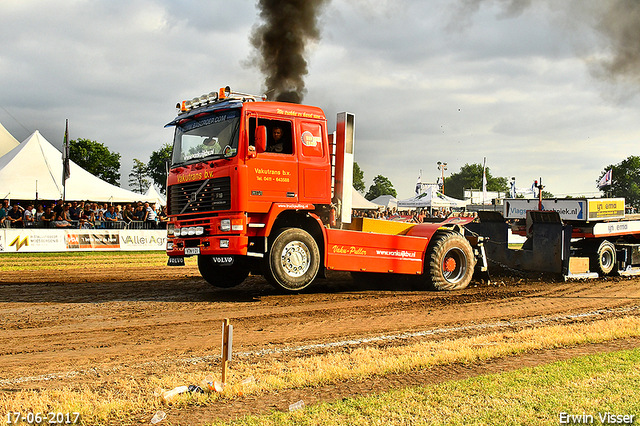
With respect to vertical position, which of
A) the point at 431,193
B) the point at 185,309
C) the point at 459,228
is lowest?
the point at 185,309

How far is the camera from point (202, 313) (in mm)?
8539

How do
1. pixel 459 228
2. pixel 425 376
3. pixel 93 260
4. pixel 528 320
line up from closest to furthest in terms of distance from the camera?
pixel 425 376, pixel 528 320, pixel 459 228, pixel 93 260

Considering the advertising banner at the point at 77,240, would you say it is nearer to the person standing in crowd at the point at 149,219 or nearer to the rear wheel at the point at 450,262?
the person standing in crowd at the point at 149,219

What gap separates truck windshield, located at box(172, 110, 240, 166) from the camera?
30.8 ft

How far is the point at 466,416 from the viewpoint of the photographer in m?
3.97

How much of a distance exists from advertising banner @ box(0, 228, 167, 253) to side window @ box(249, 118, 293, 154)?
47.2ft

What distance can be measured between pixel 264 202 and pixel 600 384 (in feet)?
19.6

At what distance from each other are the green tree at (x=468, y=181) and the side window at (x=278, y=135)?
142 meters

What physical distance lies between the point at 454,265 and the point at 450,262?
0.45 feet

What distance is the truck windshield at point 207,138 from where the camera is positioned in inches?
370

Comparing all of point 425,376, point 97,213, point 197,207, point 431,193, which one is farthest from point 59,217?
point 431,193

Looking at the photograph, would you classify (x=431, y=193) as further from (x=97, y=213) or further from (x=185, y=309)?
(x=185, y=309)

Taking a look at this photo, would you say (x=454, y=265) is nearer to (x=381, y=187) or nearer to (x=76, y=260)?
(x=76, y=260)

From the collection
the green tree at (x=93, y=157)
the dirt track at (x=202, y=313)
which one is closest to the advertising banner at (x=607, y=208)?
the dirt track at (x=202, y=313)
